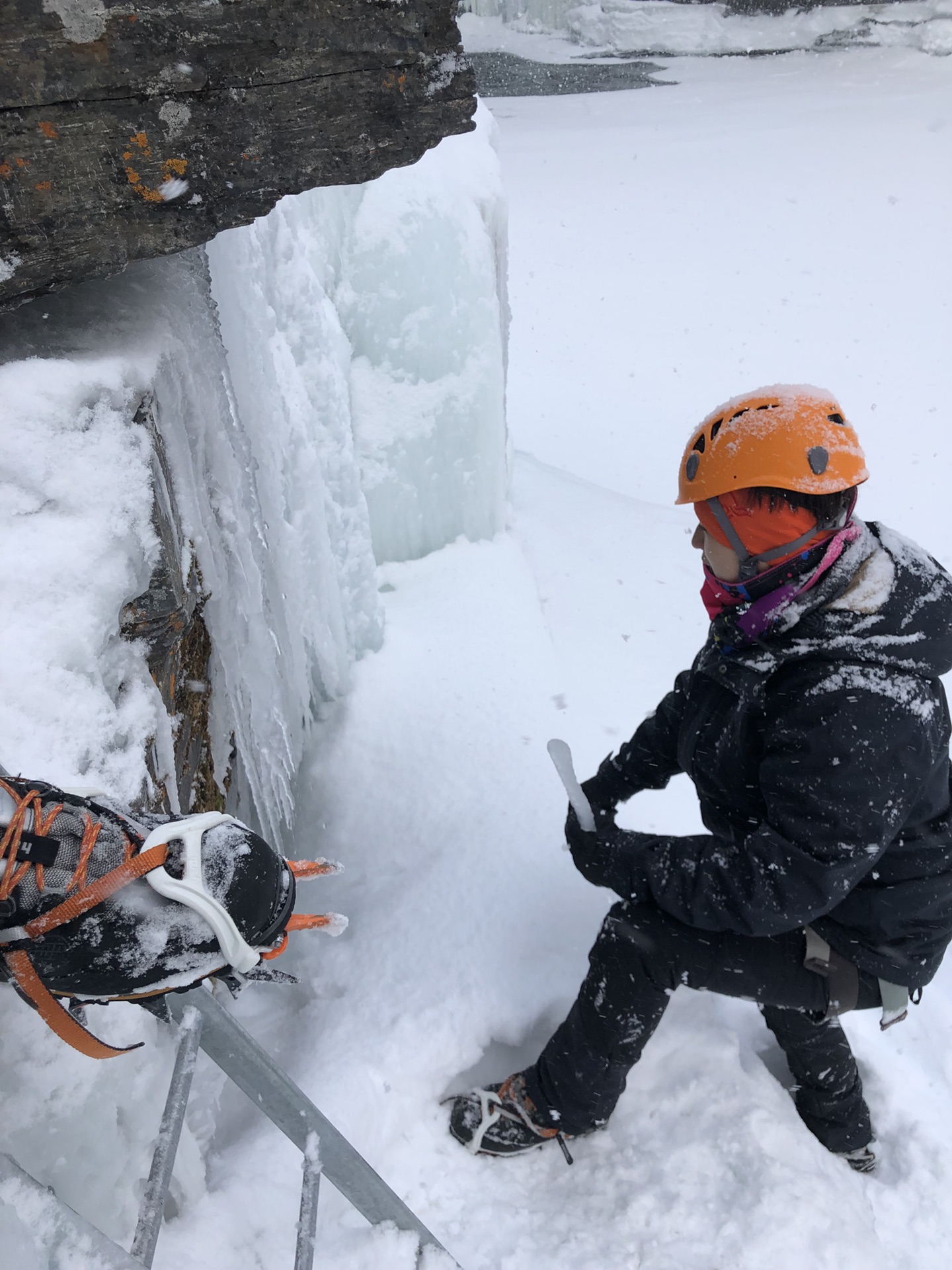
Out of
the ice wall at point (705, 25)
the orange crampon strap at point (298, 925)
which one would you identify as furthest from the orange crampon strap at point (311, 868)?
the ice wall at point (705, 25)

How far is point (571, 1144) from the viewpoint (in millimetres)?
1869

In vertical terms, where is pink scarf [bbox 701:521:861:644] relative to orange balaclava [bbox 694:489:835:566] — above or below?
below

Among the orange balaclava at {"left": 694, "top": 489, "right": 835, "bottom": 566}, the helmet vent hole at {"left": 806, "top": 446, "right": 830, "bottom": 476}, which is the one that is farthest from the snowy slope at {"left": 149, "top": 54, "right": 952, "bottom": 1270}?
the helmet vent hole at {"left": 806, "top": 446, "right": 830, "bottom": 476}

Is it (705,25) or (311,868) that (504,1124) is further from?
(705,25)

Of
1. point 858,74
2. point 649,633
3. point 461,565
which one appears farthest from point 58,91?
point 858,74

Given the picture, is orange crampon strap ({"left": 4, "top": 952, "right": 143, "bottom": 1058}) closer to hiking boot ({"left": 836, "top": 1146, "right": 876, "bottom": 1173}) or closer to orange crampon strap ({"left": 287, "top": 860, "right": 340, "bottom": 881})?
orange crampon strap ({"left": 287, "top": 860, "right": 340, "bottom": 881})

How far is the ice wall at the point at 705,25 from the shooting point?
14.2 meters

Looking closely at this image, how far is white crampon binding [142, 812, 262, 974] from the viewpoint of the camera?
34.7 inches

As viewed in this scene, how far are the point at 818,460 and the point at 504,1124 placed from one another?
1.51 metres

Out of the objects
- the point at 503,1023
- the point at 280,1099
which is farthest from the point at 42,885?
the point at 503,1023

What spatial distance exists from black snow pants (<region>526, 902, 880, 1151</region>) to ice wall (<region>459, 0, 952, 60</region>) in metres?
16.5

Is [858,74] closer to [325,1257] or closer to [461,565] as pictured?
[461,565]

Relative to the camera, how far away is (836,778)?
4.67 feet

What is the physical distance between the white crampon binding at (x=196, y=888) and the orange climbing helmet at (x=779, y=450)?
3.53 ft
